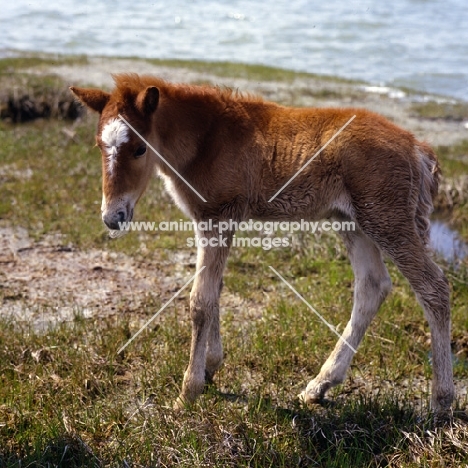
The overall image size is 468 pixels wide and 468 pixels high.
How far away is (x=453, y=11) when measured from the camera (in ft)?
95.3

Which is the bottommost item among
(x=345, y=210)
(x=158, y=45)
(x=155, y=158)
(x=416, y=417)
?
(x=158, y=45)

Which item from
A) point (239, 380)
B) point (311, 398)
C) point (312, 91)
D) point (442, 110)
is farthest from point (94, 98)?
point (312, 91)

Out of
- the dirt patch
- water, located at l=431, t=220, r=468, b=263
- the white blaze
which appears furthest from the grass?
the white blaze

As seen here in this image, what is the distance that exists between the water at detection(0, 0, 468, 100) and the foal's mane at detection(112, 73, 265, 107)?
13795 mm

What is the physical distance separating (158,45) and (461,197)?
1680cm

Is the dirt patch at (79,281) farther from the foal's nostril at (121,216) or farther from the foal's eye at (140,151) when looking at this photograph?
the foal's eye at (140,151)

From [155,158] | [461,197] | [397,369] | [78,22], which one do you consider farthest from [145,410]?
[78,22]

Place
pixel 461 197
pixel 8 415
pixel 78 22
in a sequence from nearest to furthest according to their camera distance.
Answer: pixel 8 415 → pixel 461 197 → pixel 78 22

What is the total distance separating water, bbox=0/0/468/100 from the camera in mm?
21250

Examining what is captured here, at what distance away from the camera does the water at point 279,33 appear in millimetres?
21250

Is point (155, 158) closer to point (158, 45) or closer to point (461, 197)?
point (461, 197)

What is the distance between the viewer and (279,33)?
25.8 meters

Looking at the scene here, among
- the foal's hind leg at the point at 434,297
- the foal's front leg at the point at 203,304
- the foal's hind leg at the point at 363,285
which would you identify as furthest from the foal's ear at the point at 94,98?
the foal's hind leg at the point at 434,297

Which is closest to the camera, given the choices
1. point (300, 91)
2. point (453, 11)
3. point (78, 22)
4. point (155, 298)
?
point (155, 298)
